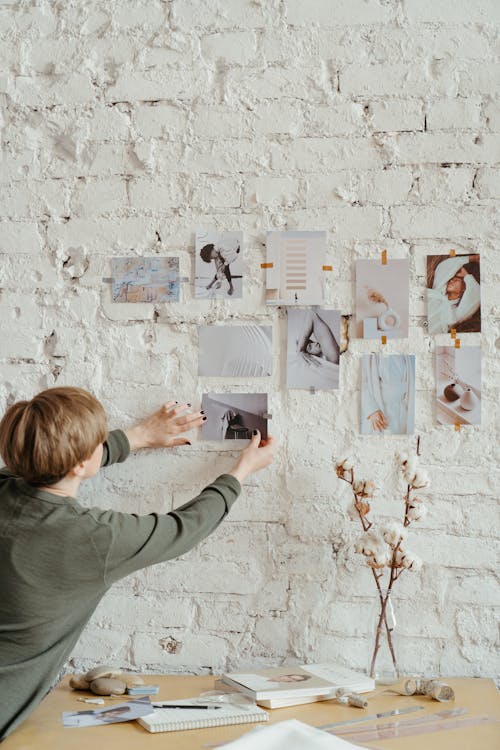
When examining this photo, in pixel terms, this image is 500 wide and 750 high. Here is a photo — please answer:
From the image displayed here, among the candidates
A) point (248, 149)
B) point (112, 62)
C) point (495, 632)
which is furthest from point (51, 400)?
point (495, 632)

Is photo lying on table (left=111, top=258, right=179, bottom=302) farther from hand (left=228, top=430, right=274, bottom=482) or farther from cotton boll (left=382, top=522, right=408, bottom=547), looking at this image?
cotton boll (left=382, top=522, right=408, bottom=547)

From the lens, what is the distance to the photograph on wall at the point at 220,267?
202 centimetres

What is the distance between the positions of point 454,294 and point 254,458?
0.65 metres

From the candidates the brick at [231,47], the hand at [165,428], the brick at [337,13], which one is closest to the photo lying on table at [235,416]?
the hand at [165,428]

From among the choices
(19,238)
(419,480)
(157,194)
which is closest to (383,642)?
(419,480)

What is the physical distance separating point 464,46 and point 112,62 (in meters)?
0.93

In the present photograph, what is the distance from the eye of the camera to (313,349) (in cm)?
198

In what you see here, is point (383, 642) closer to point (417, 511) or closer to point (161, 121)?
point (417, 511)

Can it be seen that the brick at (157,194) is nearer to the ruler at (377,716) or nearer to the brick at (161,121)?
the brick at (161,121)

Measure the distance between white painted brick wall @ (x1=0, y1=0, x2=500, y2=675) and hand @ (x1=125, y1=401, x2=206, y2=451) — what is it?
6cm

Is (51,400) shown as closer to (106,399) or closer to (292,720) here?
(106,399)

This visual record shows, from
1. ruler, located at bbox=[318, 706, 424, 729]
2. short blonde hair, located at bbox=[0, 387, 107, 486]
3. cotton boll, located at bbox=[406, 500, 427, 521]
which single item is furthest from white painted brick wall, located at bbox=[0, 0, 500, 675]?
short blonde hair, located at bbox=[0, 387, 107, 486]

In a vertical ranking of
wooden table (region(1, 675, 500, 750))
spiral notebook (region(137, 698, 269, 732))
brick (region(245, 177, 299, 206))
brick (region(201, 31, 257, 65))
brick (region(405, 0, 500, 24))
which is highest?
brick (region(405, 0, 500, 24))

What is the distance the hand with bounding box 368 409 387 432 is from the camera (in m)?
1.95
